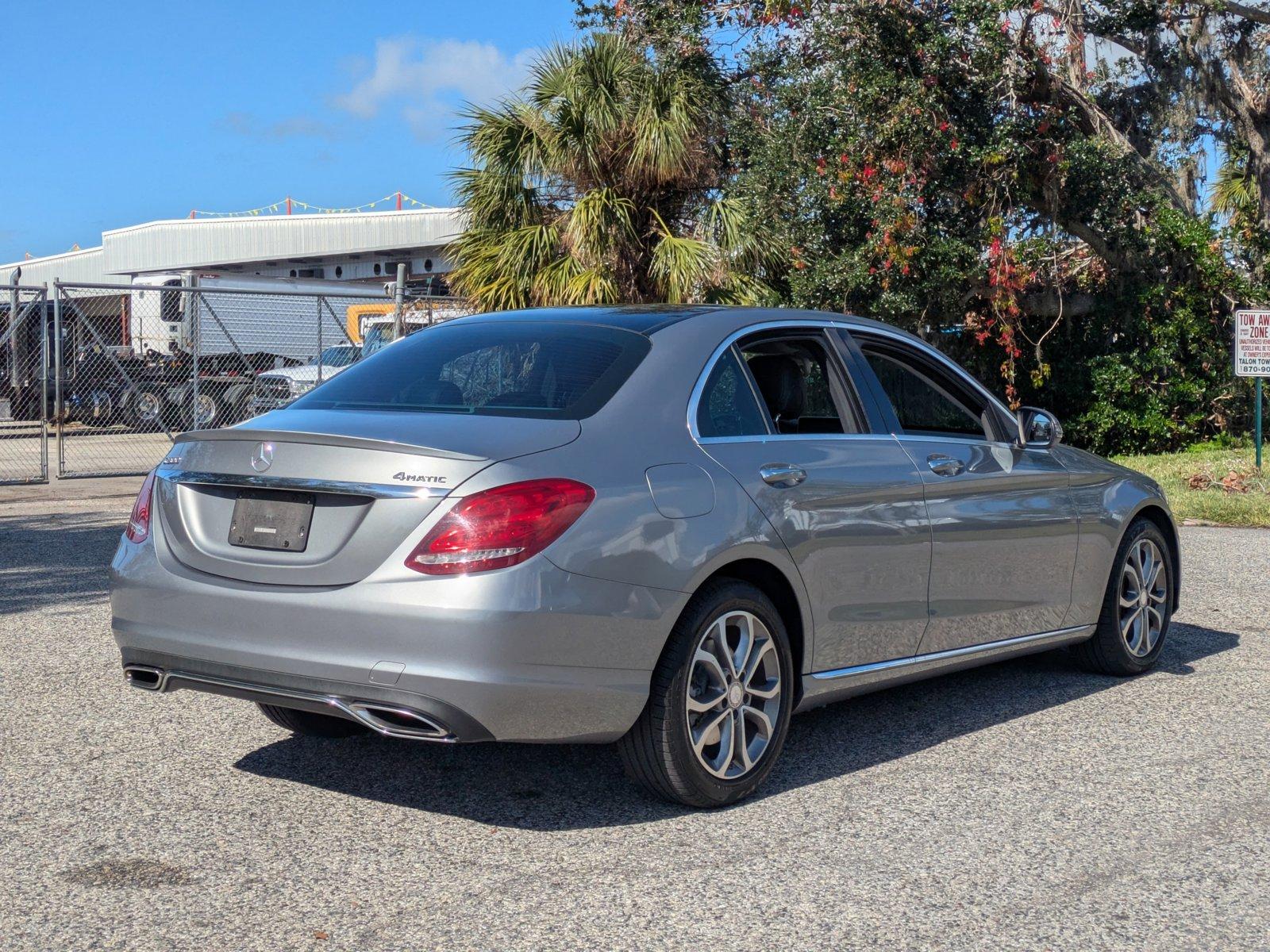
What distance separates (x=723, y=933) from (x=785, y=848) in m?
0.71

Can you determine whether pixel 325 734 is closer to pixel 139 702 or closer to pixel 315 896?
pixel 139 702

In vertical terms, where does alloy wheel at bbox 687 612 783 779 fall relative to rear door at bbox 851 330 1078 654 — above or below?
below

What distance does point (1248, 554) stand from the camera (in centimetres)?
1112

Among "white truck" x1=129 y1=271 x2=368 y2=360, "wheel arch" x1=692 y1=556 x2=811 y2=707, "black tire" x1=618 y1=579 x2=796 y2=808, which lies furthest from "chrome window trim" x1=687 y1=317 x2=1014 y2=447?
"white truck" x1=129 y1=271 x2=368 y2=360

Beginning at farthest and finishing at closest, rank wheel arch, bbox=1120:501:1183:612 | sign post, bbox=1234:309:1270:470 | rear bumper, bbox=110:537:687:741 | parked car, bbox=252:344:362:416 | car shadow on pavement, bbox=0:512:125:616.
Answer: parked car, bbox=252:344:362:416, sign post, bbox=1234:309:1270:470, car shadow on pavement, bbox=0:512:125:616, wheel arch, bbox=1120:501:1183:612, rear bumper, bbox=110:537:687:741

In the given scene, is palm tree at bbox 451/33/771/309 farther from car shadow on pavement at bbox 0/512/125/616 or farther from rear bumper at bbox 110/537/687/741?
rear bumper at bbox 110/537/687/741

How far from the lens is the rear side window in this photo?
4.79 metres

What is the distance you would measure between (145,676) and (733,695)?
184 centimetres

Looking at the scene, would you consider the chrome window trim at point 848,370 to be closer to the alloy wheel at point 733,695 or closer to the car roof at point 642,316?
the car roof at point 642,316

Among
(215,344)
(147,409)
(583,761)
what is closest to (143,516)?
(583,761)

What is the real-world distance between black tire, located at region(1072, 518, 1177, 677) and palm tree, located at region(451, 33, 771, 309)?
9.84 meters

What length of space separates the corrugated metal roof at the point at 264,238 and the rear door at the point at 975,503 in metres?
38.5

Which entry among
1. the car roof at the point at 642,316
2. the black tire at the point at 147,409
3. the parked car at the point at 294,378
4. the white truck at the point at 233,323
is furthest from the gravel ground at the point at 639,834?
the white truck at the point at 233,323

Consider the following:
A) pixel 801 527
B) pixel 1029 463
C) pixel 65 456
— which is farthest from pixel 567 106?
pixel 801 527
